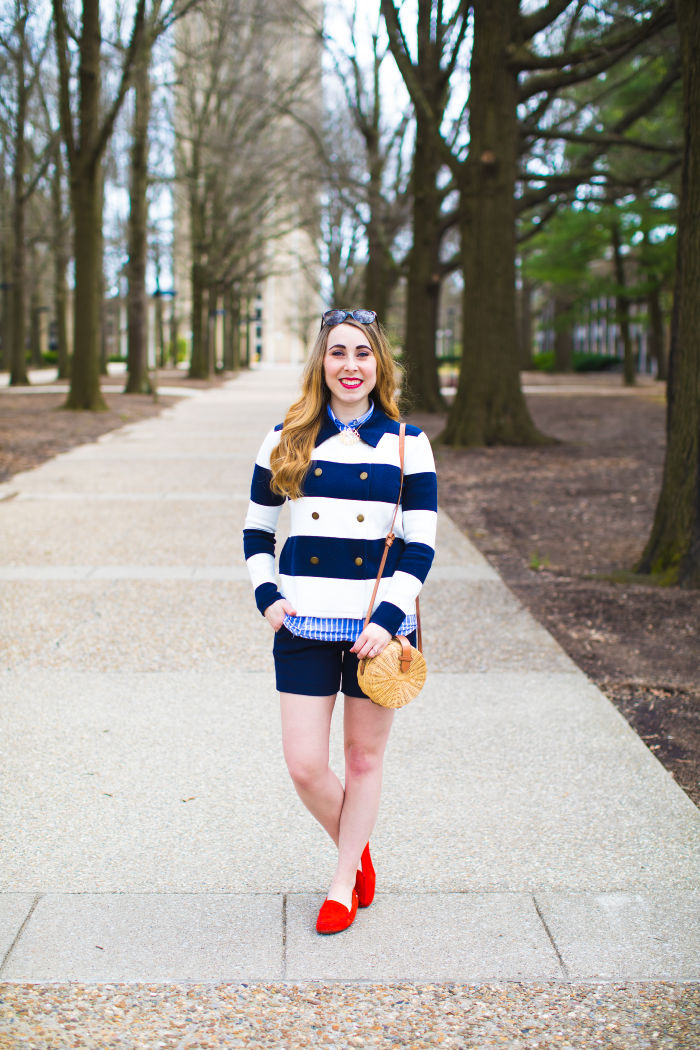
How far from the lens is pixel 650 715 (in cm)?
509

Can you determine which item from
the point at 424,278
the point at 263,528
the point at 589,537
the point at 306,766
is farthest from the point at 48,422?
the point at 306,766

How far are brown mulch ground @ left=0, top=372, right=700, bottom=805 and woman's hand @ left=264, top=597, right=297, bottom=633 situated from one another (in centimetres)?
207

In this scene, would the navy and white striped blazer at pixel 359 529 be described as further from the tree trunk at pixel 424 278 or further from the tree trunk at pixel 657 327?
the tree trunk at pixel 657 327

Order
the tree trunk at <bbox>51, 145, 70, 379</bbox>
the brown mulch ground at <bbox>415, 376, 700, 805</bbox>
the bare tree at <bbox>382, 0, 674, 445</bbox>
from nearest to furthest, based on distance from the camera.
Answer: the brown mulch ground at <bbox>415, 376, 700, 805</bbox>, the bare tree at <bbox>382, 0, 674, 445</bbox>, the tree trunk at <bbox>51, 145, 70, 379</bbox>

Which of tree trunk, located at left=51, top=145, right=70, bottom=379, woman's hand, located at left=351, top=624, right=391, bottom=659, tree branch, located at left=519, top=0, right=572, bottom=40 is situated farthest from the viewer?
tree trunk, located at left=51, top=145, right=70, bottom=379

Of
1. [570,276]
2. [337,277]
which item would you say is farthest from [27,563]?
[337,277]

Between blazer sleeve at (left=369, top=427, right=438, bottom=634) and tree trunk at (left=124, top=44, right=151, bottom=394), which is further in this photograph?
tree trunk at (left=124, top=44, right=151, bottom=394)

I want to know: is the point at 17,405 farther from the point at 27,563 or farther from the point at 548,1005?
A: the point at 548,1005

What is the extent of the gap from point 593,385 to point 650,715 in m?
32.8

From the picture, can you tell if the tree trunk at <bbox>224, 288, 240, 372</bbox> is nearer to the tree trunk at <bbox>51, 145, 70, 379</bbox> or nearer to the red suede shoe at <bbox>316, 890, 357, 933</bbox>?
the tree trunk at <bbox>51, 145, 70, 379</bbox>

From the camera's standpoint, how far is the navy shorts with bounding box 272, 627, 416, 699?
297 centimetres

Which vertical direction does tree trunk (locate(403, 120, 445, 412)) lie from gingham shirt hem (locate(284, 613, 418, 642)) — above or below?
above

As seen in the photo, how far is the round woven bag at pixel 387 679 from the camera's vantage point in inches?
112

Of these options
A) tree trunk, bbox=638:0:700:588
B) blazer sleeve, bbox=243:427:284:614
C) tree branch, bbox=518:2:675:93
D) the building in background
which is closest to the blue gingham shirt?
blazer sleeve, bbox=243:427:284:614
